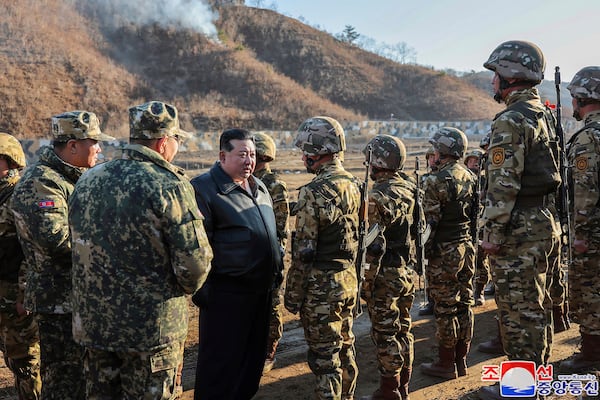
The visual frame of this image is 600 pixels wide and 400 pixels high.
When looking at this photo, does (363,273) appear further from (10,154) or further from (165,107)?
(10,154)

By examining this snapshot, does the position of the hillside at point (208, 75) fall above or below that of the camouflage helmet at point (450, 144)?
above

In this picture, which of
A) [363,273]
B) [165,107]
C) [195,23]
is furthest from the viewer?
[195,23]

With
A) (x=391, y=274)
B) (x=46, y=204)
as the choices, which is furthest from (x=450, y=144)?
(x=46, y=204)

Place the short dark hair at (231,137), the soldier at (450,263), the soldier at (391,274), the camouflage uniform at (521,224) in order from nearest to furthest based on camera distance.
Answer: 1. the short dark hair at (231,137)
2. the camouflage uniform at (521,224)
3. the soldier at (391,274)
4. the soldier at (450,263)

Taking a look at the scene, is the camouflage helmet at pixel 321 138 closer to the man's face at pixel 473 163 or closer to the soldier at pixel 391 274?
the soldier at pixel 391 274

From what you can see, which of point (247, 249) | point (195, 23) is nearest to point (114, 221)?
point (247, 249)

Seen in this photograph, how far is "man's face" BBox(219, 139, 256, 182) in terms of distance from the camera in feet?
12.3

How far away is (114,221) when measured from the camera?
2842 mm

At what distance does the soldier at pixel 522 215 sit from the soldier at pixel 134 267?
7.75 feet

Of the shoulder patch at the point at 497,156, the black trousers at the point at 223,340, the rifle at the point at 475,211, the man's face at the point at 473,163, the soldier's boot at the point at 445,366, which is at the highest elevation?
the shoulder patch at the point at 497,156

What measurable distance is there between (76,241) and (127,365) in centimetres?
75

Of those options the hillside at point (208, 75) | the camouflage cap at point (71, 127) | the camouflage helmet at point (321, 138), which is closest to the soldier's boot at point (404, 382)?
the camouflage helmet at point (321, 138)

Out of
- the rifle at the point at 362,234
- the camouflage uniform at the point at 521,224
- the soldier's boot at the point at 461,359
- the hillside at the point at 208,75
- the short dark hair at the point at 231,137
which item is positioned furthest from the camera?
the hillside at the point at 208,75

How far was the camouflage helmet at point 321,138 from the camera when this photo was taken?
13.5ft
